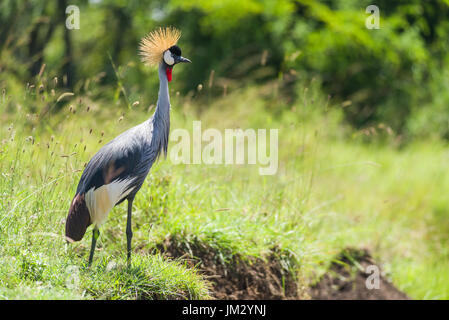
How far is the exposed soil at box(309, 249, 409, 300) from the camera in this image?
16.2ft

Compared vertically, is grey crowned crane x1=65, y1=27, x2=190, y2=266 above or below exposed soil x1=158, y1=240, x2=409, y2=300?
above

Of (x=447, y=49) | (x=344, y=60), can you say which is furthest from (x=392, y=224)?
(x=447, y=49)

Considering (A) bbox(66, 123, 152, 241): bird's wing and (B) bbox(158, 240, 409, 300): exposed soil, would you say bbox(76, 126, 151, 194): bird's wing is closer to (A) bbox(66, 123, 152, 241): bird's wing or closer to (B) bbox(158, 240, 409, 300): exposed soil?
(A) bbox(66, 123, 152, 241): bird's wing

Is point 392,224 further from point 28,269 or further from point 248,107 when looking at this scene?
point 28,269

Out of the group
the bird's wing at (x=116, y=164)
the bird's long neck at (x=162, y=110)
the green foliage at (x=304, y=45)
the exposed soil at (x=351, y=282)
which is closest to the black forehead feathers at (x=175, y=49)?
the bird's long neck at (x=162, y=110)

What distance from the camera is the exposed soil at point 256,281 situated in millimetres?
4199

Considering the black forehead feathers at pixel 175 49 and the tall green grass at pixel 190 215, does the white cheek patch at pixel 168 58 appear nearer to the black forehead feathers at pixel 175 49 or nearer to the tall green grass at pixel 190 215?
the black forehead feathers at pixel 175 49

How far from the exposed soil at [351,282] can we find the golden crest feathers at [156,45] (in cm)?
281

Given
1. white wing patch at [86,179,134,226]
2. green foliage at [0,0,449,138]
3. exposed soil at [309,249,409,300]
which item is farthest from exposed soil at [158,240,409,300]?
green foliage at [0,0,449,138]

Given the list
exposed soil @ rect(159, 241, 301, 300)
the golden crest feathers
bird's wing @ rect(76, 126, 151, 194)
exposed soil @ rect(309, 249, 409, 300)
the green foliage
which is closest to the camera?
bird's wing @ rect(76, 126, 151, 194)

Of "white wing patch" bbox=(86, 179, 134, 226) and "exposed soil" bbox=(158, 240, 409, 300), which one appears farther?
"exposed soil" bbox=(158, 240, 409, 300)

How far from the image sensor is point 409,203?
6906 millimetres

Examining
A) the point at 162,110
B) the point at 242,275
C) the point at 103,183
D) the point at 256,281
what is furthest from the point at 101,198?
the point at 256,281

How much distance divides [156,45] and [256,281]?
2213 mm
